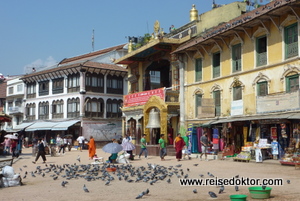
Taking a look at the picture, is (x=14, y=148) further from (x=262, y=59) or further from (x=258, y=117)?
(x=262, y=59)

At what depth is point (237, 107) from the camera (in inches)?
944

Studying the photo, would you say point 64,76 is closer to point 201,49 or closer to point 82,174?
point 201,49

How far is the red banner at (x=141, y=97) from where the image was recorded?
99.5 ft

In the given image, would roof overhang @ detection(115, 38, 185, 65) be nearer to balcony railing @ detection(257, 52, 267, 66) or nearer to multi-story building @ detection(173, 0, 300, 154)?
multi-story building @ detection(173, 0, 300, 154)

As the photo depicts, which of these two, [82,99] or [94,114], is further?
[94,114]

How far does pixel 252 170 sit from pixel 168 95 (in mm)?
13988

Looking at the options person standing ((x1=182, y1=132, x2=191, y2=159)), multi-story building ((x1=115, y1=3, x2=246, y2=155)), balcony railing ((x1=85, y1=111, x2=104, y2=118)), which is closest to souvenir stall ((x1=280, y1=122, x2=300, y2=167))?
person standing ((x1=182, y1=132, x2=191, y2=159))

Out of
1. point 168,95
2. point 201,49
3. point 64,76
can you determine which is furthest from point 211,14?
point 64,76

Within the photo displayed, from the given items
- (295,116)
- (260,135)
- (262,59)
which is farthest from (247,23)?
(295,116)

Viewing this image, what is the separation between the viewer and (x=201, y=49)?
90.7 ft

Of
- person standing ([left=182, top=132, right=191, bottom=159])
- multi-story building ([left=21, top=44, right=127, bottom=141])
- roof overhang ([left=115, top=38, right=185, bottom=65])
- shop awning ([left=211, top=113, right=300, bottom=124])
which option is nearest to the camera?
shop awning ([left=211, top=113, right=300, bottom=124])

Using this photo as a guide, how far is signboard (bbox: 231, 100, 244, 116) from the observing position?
77.8ft

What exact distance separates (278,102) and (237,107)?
13.0 ft

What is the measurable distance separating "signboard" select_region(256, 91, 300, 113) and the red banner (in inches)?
387
